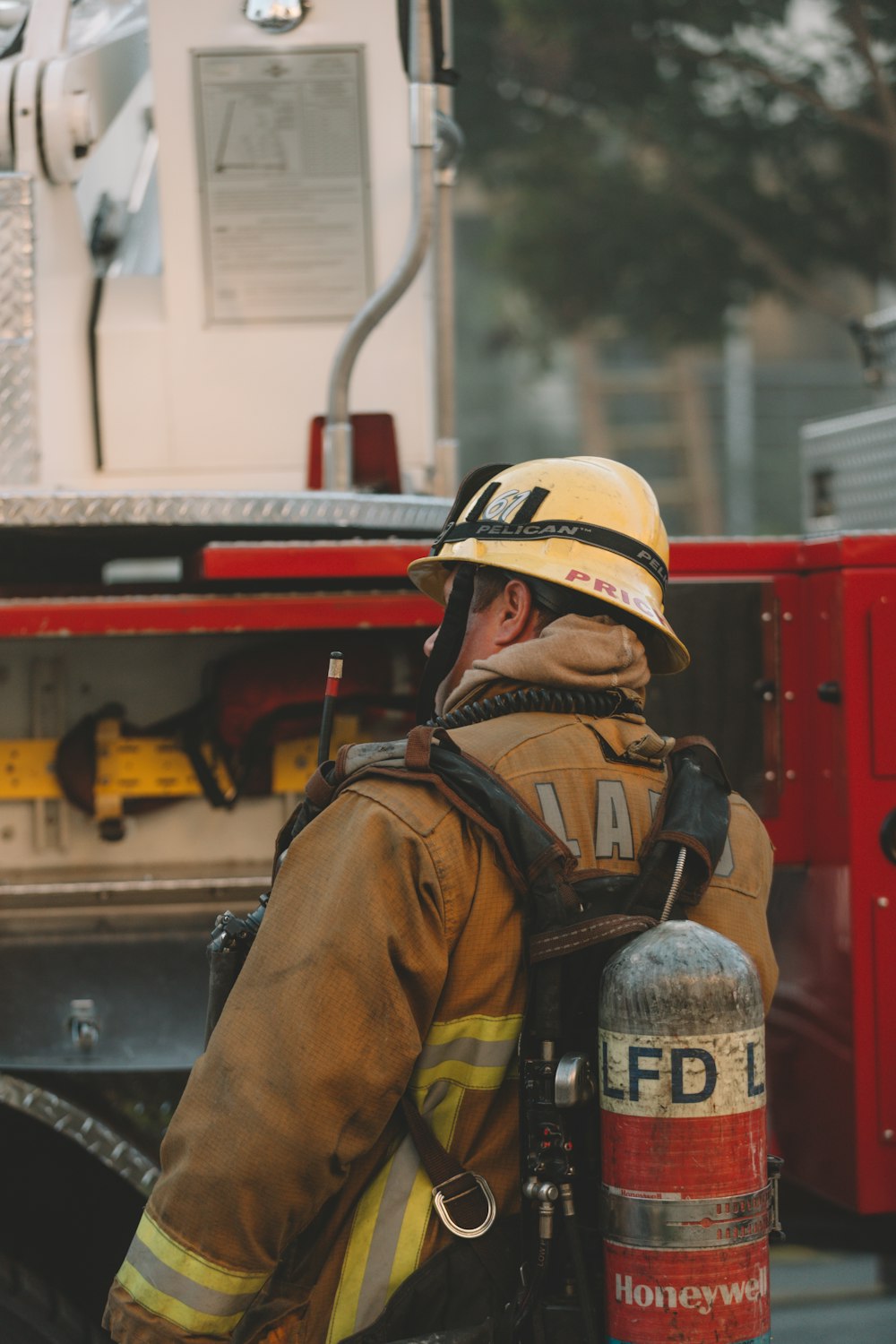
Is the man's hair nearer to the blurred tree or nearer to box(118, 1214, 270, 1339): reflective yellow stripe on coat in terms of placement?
box(118, 1214, 270, 1339): reflective yellow stripe on coat

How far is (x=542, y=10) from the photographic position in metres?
12.3

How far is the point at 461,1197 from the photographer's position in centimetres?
192

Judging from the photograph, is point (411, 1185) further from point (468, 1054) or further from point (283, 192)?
point (283, 192)

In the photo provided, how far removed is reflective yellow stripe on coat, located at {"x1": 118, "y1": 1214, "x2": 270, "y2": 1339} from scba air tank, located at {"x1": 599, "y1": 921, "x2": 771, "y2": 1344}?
444mm

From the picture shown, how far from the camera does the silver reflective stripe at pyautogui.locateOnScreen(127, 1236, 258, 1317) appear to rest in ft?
6.00

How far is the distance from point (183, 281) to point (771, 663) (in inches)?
61.3

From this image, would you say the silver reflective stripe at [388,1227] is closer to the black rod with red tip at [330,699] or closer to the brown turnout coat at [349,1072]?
the brown turnout coat at [349,1072]

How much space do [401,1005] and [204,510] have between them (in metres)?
1.24

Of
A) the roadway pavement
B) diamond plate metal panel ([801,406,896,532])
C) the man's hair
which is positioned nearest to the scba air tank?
the man's hair

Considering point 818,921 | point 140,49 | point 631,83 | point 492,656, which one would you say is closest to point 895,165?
point 631,83

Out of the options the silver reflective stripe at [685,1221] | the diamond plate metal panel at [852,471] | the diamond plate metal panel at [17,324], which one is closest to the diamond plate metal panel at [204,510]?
the diamond plate metal panel at [17,324]

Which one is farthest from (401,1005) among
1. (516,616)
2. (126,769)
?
(126,769)

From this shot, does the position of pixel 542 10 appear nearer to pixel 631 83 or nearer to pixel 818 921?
pixel 631 83

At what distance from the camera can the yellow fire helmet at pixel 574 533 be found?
2156 mm
